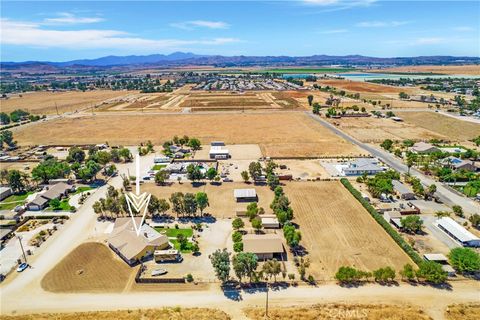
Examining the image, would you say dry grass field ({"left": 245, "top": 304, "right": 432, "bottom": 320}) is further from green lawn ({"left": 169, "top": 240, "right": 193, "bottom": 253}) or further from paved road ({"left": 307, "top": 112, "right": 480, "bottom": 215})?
paved road ({"left": 307, "top": 112, "right": 480, "bottom": 215})

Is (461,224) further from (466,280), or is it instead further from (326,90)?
(326,90)

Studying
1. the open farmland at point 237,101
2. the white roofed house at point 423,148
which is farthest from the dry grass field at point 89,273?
the open farmland at point 237,101

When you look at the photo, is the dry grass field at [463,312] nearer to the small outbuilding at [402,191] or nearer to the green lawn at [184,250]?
the small outbuilding at [402,191]

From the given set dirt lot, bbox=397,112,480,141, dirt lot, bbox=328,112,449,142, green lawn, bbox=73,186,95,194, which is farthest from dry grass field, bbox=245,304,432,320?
dirt lot, bbox=397,112,480,141

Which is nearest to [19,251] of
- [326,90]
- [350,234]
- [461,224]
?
[350,234]

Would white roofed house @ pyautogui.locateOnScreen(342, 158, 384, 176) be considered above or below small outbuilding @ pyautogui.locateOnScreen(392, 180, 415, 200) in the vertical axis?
above

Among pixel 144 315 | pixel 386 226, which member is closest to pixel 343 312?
pixel 386 226
